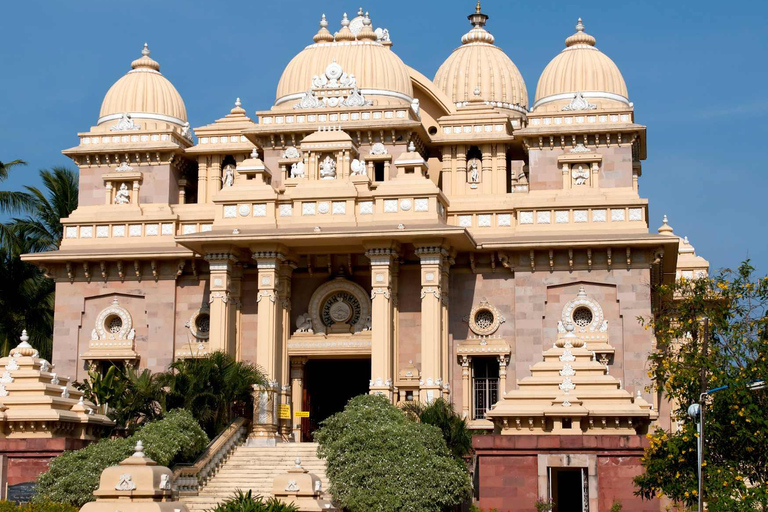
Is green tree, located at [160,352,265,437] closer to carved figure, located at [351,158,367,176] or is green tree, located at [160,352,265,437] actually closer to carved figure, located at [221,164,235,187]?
carved figure, located at [351,158,367,176]

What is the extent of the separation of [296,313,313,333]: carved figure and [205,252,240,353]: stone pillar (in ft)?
7.47

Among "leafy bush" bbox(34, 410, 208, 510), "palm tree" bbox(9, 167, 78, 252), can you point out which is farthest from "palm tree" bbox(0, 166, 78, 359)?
"leafy bush" bbox(34, 410, 208, 510)

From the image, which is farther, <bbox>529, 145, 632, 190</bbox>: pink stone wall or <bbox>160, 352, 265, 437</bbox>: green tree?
<bbox>529, 145, 632, 190</bbox>: pink stone wall

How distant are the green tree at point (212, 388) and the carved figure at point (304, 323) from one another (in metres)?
3.28

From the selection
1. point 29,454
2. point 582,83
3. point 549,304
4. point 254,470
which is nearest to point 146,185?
point 582,83

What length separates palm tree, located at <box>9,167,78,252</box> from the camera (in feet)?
174

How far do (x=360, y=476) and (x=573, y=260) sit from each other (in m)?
11.5

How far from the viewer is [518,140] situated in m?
47.0

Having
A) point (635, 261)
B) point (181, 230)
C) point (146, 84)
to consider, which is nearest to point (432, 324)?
point (635, 261)

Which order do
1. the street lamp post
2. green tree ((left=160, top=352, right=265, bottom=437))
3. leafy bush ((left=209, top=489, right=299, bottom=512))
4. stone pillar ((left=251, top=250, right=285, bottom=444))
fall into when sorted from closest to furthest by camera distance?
1. leafy bush ((left=209, top=489, right=299, bottom=512))
2. the street lamp post
3. green tree ((left=160, top=352, right=265, bottom=437))
4. stone pillar ((left=251, top=250, right=285, bottom=444))

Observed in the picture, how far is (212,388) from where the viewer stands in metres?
37.6

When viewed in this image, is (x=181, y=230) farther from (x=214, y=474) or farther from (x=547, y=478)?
(x=547, y=478)

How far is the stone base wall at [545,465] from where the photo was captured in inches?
1226

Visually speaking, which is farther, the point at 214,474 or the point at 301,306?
the point at 301,306
